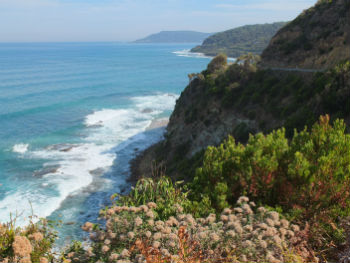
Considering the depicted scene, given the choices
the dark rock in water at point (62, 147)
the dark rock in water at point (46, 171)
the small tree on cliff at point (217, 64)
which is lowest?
the dark rock in water at point (46, 171)

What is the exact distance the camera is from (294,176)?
268 inches

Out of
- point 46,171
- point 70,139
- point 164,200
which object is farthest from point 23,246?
point 70,139

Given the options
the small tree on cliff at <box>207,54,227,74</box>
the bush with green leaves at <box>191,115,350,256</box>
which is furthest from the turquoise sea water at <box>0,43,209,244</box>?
the small tree on cliff at <box>207,54,227,74</box>

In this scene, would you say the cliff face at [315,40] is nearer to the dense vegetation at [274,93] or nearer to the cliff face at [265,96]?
the cliff face at [265,96]

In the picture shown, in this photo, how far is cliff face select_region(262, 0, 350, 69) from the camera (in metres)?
27.7

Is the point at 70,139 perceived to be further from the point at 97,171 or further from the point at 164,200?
the point at 164,200

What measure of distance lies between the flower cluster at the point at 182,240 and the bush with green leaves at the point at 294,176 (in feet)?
4.54

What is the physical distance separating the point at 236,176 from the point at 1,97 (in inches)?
2470

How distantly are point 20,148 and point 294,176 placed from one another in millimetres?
36428

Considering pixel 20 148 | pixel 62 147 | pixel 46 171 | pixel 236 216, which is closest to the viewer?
pixel 236 216

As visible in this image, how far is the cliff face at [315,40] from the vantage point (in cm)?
2775

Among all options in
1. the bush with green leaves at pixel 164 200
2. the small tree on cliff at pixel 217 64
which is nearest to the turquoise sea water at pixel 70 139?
the bush with green leaves at pixel 164 200

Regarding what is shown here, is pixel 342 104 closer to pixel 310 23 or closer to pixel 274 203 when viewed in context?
pixel 274 203

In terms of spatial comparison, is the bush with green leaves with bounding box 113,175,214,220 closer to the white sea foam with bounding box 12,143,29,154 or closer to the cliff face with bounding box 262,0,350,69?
the cliff face with bounding box 262,0,350,69
